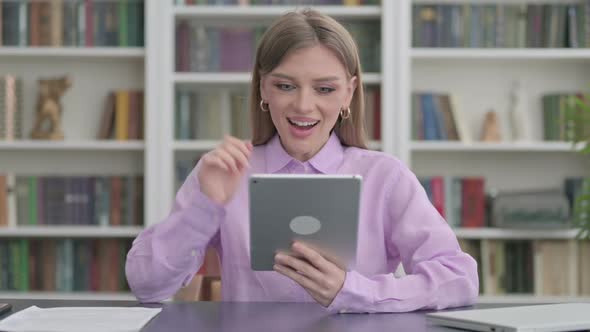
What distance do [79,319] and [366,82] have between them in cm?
242

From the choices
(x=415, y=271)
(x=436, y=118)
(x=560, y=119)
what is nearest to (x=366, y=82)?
(x=436, y=118)

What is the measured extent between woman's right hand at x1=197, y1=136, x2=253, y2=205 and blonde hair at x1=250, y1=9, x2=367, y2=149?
32cm

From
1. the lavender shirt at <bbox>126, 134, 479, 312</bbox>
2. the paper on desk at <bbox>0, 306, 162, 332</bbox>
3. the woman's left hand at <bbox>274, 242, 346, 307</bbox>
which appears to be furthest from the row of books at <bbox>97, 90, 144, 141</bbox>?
the woman's left hand at <bbox>274, 242, 346, 307</bbox>

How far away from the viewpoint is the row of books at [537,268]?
353 centimetres

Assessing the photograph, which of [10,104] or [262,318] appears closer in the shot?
[262,318]

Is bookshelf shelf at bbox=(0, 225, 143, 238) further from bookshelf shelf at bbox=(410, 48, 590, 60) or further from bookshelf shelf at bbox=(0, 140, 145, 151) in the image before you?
bookshelf shelf at bbox=(410, 48, 590, 60)

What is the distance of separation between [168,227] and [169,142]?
2012mm

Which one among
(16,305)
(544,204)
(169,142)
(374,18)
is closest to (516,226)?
(544,204)

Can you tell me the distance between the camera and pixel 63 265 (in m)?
3.61

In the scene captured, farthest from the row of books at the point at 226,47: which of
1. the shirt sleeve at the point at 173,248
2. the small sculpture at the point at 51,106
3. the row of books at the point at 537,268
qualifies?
the shirt sleeve at the point at 173,248

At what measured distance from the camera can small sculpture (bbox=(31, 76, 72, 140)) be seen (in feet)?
11.7

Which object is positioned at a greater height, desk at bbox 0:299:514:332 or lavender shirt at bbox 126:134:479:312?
lavender shirt at bbox 126:134:479:312

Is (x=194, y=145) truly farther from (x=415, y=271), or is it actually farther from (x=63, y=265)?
(x=415, y=271)

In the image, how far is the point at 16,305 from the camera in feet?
4.74
